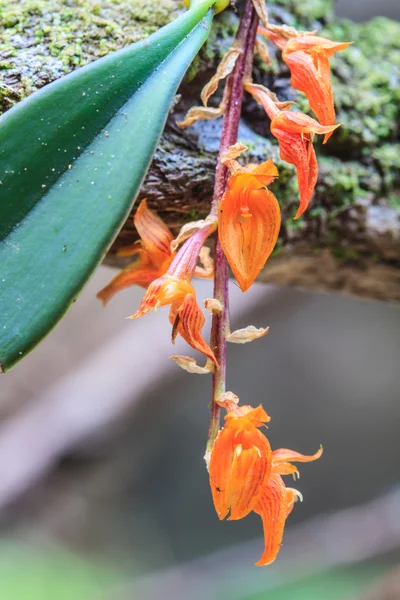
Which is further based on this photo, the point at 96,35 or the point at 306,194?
the point at 96,35

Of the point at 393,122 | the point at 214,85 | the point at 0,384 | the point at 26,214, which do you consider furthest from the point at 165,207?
the point at 0,384

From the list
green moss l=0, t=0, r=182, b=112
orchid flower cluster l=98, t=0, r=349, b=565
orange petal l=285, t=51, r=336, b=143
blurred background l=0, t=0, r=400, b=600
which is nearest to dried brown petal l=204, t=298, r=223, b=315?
orchid flower cluster l=98, t=0, r=349, b=565

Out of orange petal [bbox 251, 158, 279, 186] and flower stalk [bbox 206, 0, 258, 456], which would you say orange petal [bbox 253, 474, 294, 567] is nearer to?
flower stalk [bbox 206, 0, 258, 456]

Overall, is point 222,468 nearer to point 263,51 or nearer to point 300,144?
point 300,144

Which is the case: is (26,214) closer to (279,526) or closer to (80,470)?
(279,526)

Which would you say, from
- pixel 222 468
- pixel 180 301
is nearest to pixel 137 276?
pixel 180 301

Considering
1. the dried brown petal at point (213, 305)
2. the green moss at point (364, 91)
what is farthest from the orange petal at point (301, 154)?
the green moss at point (364, 91)

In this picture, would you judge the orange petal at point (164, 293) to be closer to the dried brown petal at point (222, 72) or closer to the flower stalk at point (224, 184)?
the flower stalk at point (224, 184)
